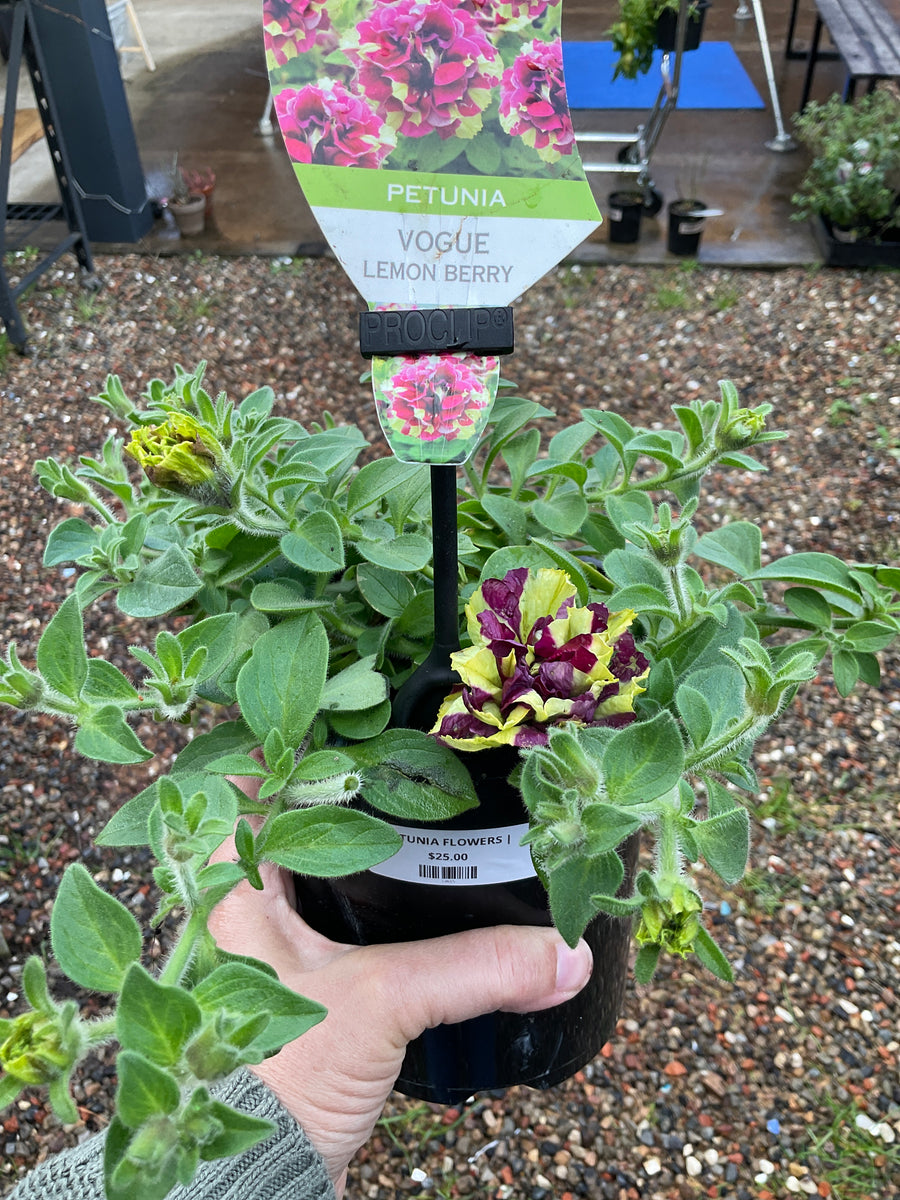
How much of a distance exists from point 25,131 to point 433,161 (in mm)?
3890

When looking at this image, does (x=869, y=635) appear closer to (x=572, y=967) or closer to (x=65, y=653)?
(x=572, y=967)

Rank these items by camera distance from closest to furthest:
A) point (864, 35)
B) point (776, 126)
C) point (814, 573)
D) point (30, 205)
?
point (814, 573) → point (30, 205) → point (864, 35) → point (776, 126)

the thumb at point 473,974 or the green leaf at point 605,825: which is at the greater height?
the green leaf at point 605,825

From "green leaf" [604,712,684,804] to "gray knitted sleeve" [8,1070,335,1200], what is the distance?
0.38m

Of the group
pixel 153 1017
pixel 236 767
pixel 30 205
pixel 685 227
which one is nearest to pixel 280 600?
pixel 236 767

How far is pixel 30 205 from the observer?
3361 mm

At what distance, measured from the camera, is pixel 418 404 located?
582 millimetres

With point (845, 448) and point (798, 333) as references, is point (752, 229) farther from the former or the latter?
point (845, 448)

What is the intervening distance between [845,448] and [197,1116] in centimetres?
234

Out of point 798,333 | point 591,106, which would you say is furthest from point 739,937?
point 591,106

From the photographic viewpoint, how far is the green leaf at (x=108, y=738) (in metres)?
0.60

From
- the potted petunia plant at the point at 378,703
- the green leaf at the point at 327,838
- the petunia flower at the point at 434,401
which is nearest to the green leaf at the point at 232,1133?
the potted petunia plant at the point at 378,703

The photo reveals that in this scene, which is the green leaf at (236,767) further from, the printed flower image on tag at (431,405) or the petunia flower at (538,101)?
the petunia flower at (538,101)

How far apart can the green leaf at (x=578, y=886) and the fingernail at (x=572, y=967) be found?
253mm
